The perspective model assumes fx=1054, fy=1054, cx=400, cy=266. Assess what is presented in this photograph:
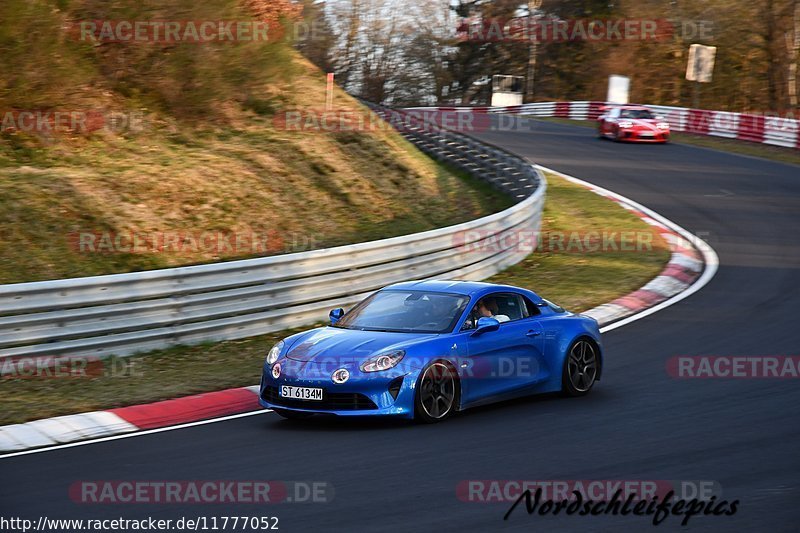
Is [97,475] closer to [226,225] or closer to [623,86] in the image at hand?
[226,225]

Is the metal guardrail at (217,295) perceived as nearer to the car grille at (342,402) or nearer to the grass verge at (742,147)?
the car grille at (342,402)

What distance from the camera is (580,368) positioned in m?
10.6

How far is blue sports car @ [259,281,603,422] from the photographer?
8.89 meters

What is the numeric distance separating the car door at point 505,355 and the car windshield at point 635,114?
2709cm

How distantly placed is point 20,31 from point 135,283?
22.6 ft

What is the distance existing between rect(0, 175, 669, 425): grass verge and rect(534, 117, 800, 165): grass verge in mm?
12643

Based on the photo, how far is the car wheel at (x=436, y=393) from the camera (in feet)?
29.5

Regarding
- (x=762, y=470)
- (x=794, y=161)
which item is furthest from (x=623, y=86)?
(x=762, y=470)

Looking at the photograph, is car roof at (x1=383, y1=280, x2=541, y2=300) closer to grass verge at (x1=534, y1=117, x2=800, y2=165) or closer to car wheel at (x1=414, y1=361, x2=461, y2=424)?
car wheel at (x1=414, y1=361, x2=461, y2=424)

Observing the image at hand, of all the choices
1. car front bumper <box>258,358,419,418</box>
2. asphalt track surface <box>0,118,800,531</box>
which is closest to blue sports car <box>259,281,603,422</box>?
car front bumper <box>258,358,419,418</box>

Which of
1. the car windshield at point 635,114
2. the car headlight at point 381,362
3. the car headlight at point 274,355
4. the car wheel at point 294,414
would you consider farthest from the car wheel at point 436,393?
the car windshield at point 635,114

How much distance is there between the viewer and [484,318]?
9.63 metres

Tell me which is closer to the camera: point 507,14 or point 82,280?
point 82,280

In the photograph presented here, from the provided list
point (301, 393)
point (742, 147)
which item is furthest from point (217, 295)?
point (742, 147)
